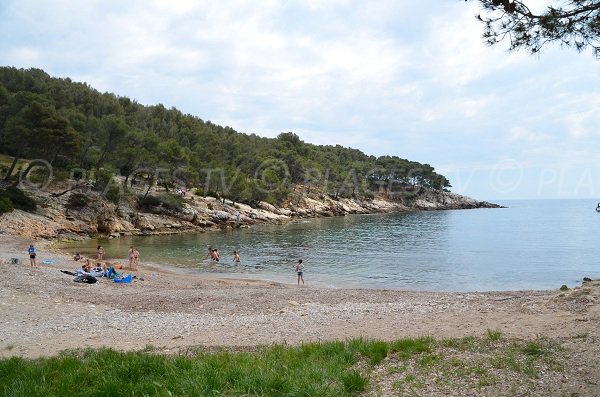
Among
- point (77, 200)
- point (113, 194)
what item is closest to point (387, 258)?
point (113, 194)

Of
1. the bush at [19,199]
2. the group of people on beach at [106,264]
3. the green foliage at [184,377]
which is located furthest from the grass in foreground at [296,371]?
the bush at [19,199]

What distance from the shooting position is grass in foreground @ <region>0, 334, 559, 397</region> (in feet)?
17.8

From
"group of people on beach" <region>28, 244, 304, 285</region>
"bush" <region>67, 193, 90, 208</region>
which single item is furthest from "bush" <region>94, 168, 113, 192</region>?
"group of people on beach" <region>28, 244, 304, 285</region>

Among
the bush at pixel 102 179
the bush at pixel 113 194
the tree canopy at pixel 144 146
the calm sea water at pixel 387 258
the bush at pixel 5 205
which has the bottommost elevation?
the calm sea water at pixel 387 258

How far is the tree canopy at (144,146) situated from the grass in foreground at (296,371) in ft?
162

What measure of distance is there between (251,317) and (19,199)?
40.0 meters

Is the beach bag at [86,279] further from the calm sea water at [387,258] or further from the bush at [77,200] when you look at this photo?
the bush at [77,200]

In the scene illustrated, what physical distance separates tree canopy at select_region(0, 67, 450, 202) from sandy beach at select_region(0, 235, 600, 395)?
35047mm

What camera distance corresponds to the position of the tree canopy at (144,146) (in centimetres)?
5066

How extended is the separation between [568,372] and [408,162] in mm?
156232

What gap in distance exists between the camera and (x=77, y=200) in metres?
49.9

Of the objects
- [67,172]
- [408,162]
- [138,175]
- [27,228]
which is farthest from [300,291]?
[408,162]

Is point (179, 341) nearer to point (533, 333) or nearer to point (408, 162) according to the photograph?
point (533, 333)

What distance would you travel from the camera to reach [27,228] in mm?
40875
